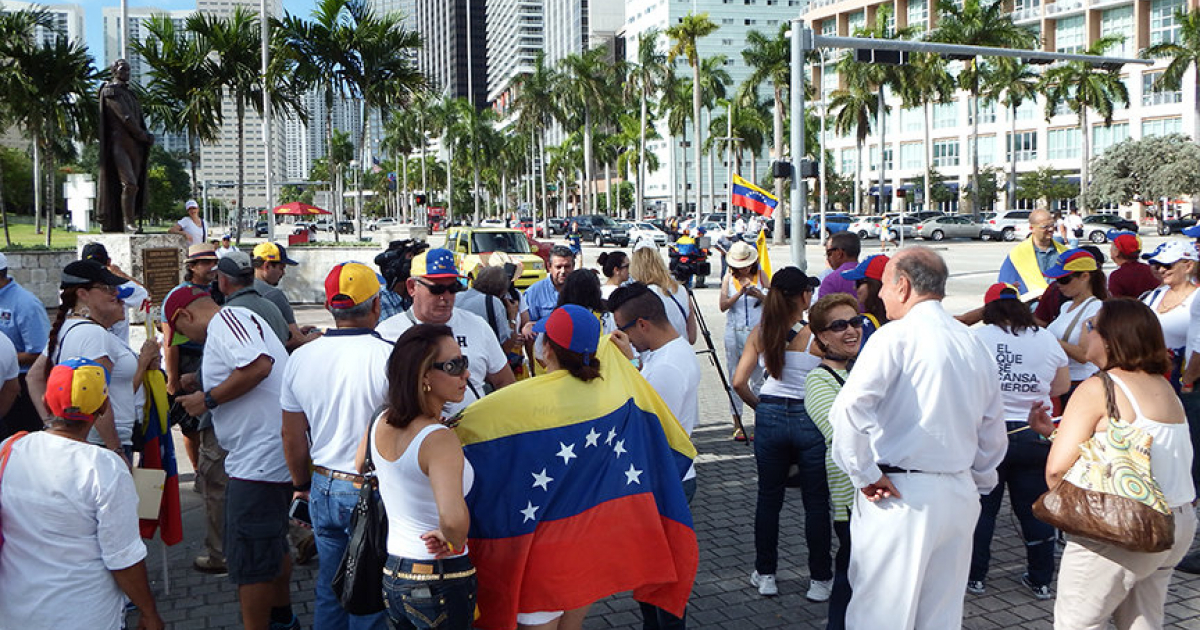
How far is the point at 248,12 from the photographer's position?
25.7 metres

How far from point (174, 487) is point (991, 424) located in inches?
158

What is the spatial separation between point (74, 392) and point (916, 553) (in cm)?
297

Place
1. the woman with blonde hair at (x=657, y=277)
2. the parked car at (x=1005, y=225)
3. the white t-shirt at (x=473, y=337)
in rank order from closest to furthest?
the white t-shirt at (x=473, y=337) < the woman with blonde hair at (x=657, y=277) < the parked car at (x=1005, y=225)

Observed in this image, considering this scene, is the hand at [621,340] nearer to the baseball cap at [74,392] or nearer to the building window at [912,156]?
the baseball cap at [74,392]

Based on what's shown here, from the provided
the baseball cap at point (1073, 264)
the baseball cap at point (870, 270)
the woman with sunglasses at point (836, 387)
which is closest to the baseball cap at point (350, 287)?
the woman with sunglasses at point (836, 387)

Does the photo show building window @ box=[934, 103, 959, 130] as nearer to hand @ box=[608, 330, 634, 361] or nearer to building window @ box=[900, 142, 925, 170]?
building window @ box=[900, 142, 925, 170]

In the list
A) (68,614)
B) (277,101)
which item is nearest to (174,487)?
(68,614)

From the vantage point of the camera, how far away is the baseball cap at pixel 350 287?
3.63 metres

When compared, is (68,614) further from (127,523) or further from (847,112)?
(847,112)

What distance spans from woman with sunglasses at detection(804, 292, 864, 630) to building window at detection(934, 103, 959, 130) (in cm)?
9114

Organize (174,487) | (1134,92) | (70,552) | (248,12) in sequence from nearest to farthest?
(70,552), (174,487), (248,12), (1134,92)

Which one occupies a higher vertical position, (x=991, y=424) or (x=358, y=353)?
(x=358, y=353)

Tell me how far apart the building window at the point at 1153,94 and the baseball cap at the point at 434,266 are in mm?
82267

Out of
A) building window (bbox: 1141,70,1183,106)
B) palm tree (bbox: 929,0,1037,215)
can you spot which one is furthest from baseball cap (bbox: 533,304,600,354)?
building window (bbox: 1141,70,1183,106)
